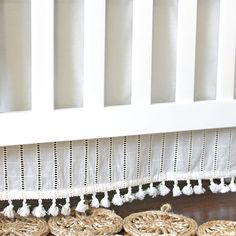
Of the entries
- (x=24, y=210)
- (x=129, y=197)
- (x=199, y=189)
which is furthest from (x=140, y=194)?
(x=24, y=210)

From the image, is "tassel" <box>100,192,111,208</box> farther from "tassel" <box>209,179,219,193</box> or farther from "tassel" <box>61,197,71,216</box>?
"tassel" <box>209,179,219,193</box>

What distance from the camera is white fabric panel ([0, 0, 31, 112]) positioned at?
1.24m

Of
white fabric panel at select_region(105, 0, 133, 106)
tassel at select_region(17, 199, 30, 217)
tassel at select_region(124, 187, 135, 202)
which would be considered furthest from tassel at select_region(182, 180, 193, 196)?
tassel at select_region(17, 199, 30, 217)

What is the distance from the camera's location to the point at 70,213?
4.31 feet

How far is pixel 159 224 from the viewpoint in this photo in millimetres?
1272

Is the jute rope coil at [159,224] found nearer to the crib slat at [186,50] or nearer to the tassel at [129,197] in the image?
the tassel at [129,197]

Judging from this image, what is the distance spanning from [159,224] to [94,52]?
333 mm

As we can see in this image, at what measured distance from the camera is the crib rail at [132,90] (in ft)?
4.01

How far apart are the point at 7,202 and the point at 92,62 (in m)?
0.33

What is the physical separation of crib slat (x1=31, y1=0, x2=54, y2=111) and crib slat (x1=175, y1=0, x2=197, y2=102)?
0.84 ft

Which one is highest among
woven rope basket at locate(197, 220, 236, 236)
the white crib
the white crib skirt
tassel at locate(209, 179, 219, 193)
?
the white crib

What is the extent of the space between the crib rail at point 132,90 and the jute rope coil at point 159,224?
156mm

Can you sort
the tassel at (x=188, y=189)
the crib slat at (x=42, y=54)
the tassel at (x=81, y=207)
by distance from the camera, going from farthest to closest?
1. the tassel at (x=188, y=189)
2. the tassel at (x=81, y=207)
3. the crib slat at (x=42, y=54)

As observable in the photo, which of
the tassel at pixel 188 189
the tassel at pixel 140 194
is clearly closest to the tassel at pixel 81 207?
the tassel at pixel 140 194
